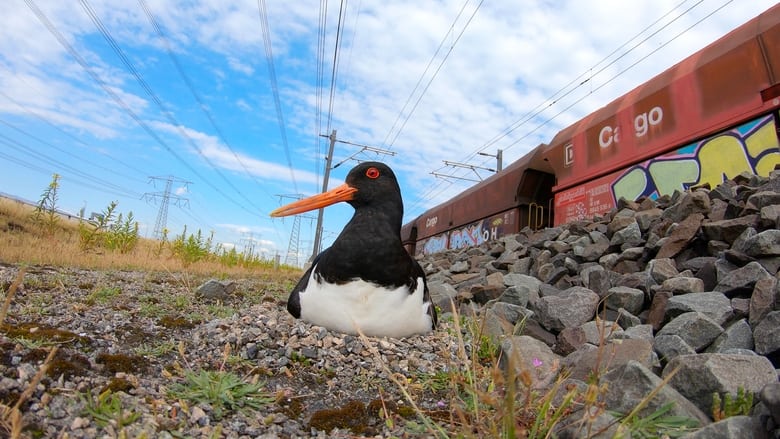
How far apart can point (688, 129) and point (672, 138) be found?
28 centimetres

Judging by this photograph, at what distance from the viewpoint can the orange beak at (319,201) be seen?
3.72m

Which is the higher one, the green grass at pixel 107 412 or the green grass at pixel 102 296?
the green grass at pixel 102 296

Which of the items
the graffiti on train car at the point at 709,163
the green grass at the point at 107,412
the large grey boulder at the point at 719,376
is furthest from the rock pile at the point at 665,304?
the green grass at the point at 107,412

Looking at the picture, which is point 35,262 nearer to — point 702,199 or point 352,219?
point 352,219

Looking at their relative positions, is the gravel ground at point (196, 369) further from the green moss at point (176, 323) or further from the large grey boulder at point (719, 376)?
the large grey boulder at point (719, 376)

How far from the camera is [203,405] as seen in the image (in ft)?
6.79

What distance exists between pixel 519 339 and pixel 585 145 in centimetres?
632

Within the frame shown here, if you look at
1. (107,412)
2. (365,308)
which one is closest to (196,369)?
(107,412)

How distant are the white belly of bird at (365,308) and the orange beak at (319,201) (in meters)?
0.72

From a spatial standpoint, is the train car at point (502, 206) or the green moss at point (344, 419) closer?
the green moss at point (344, 419)

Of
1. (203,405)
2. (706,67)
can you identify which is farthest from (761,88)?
(203,405)

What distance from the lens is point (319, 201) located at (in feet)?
12.8

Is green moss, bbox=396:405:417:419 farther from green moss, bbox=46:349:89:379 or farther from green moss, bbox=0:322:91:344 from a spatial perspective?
green moss, bbox=0:322:91:344

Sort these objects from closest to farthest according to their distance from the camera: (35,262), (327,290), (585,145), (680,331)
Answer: (680,331) → (327,290) → (35,262) → (585,145)
